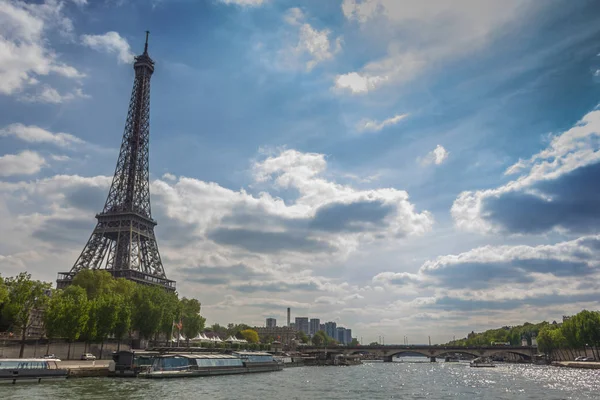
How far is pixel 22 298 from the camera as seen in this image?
2768 inches

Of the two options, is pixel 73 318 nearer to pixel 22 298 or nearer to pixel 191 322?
pixel 22 298

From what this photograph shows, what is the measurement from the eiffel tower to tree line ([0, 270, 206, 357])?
1932 centimetres

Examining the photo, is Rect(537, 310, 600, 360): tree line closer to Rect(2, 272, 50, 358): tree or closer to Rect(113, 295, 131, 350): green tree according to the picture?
Rect(113, 295, 131, 350): green tree

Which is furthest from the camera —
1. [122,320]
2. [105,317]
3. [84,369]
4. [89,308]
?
[122,320]

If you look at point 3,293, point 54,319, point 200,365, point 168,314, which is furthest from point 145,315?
point 3,293

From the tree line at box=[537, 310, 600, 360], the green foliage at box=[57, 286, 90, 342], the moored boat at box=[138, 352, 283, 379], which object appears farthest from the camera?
the tree line at box=[537, 310, 600, 360]

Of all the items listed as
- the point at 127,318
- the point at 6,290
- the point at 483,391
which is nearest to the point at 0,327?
the point at 6,290

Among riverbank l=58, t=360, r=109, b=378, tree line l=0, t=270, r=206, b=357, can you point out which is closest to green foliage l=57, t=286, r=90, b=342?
tree line l=0, t=270, r=206, b=357

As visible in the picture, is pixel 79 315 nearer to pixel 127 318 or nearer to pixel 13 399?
pixel 127 318

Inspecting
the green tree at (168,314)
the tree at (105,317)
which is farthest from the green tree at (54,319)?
the green tree at (168,314)

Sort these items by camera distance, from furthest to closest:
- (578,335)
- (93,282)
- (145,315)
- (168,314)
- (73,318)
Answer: (578,335) < (93,282) < (168,314) < (145,315) < (73,318)

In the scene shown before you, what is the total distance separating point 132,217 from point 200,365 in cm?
6754

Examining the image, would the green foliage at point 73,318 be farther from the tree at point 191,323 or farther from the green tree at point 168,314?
Result: the tree at point 191,323

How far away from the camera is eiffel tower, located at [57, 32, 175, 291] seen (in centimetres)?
13000
